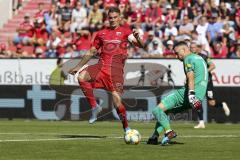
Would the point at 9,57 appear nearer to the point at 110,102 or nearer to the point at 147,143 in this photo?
the point at 110,102

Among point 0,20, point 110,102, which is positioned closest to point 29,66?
point 110,102

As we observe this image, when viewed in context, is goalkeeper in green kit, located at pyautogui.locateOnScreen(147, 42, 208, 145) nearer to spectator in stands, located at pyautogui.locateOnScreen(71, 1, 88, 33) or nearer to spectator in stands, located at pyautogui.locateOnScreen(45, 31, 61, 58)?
spectator in stands, located at pyautogui.locateOnScreen(45, 31, 61, 58)

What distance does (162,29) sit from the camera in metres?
32.2

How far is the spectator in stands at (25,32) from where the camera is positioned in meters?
33.8

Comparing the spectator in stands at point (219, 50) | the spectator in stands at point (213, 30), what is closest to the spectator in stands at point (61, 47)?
the spectator in stands at point (213, 30)

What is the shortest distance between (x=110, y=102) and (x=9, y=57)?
12.7 feet

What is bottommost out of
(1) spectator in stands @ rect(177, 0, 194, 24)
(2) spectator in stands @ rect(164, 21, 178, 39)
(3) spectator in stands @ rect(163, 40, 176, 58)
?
(3) spectator in stands @ rect(163, 40, 176, 58)

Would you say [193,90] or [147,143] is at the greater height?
[193,90]

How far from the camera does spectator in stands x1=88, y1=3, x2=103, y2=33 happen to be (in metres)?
33.1

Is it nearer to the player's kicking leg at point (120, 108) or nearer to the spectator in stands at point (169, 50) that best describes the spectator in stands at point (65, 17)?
the spectator in stands at point (169, 50)

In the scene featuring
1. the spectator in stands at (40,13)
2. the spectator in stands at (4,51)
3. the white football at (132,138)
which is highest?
the spectator in stands at (40,13)

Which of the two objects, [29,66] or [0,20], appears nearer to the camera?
[29,66]

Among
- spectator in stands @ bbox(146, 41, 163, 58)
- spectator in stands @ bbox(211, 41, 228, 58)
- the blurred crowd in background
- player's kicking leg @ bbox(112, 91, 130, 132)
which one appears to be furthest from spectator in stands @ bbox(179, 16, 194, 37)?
player's kicking leg @ bbox(112, 91, 130, 132)

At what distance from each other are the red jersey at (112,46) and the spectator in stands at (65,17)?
644 inches
